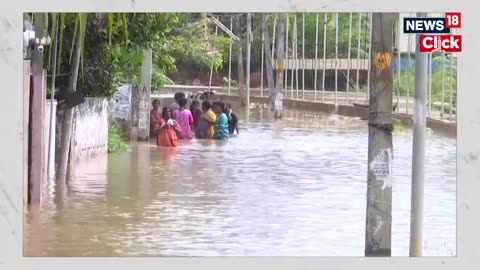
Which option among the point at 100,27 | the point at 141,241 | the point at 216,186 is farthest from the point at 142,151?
the point at 141,241

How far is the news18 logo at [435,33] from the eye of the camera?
797 centimetres

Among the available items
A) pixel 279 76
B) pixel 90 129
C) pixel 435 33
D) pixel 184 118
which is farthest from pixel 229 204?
pixel 279 76

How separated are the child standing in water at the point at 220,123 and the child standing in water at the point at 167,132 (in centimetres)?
107

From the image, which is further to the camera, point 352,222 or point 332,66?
point 332,66

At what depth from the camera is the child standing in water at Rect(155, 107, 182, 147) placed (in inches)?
794

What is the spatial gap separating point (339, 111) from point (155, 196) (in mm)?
17608

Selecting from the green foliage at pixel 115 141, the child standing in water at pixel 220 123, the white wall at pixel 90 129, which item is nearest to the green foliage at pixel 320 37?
the child standing in water at pixel 220 123

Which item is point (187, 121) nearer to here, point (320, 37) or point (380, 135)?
point (380, 135)

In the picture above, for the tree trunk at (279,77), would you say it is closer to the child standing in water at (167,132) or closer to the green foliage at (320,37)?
the green foliage at (320,37)

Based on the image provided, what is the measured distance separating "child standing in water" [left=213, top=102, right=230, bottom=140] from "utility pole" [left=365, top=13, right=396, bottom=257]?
496 inches

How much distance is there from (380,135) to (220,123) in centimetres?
1315

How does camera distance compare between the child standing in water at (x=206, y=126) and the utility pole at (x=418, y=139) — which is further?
the child standing in water at (x=206, y=126)

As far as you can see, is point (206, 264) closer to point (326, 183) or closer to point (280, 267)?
point (280, 267)
